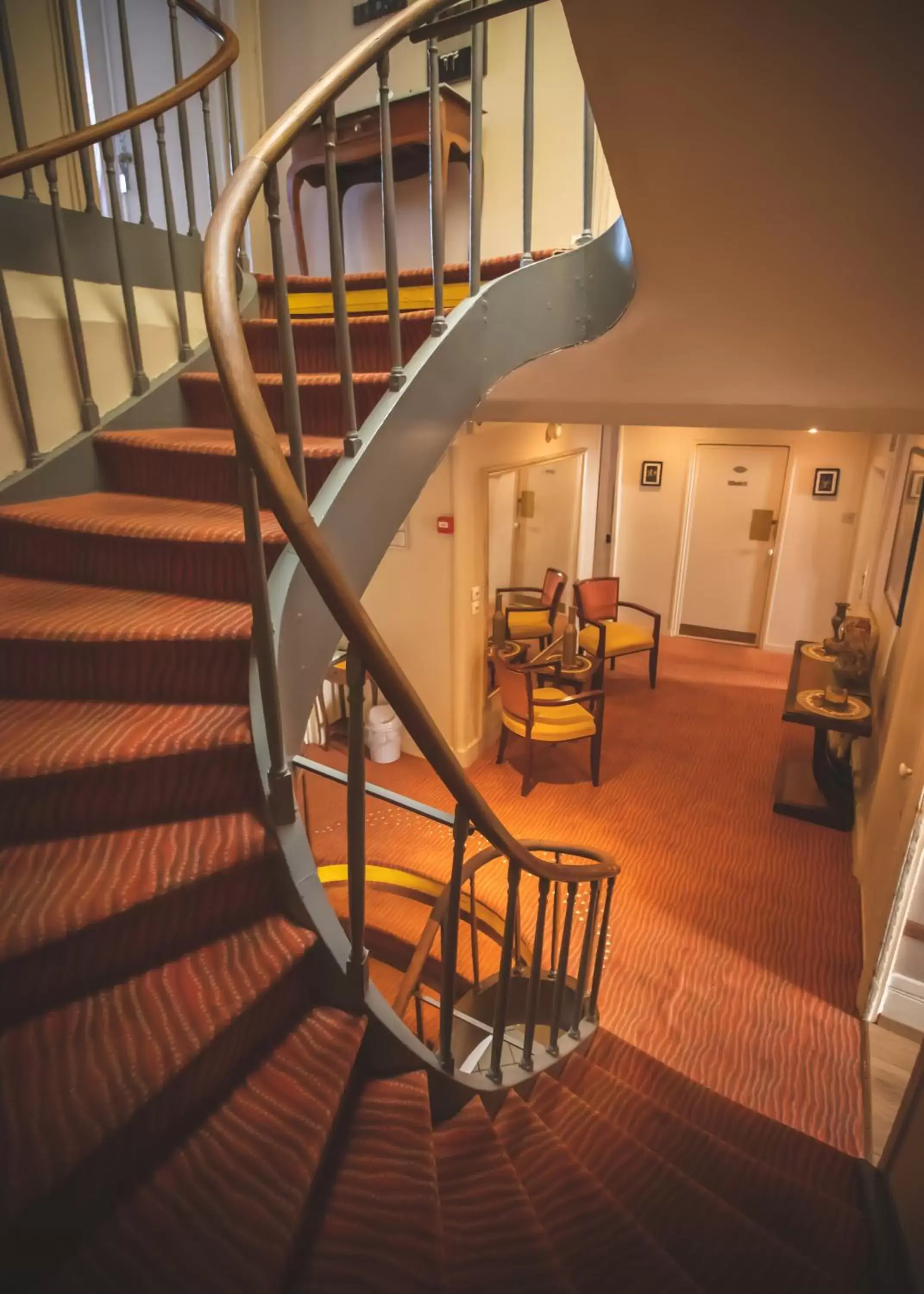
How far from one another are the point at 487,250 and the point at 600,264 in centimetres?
270

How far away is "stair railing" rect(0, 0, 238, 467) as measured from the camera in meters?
1.78

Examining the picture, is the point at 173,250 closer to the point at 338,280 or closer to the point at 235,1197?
the point at 338,280

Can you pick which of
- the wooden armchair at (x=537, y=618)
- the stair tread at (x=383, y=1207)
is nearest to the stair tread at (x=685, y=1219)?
the stair tread at (x=383, y=1207)

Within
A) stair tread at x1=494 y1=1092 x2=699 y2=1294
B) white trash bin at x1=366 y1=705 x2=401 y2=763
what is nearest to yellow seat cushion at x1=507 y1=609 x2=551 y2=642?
white trash bin at x1=366 y1=705 x2=401 y2=763

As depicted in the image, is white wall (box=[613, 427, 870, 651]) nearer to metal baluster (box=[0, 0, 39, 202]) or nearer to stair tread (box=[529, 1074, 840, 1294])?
metal baluster (box=[0, 0, 39, 202])

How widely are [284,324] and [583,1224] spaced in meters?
1.98

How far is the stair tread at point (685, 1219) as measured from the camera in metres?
1.44

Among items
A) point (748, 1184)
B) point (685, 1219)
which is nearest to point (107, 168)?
point (685, 1219)

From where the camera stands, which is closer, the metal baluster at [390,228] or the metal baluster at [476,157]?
the metal baluster at [390,228]

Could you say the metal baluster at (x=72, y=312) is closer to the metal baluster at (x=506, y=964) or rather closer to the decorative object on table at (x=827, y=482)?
the metal baluster at (x=506, y=964)

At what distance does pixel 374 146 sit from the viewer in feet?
11.5

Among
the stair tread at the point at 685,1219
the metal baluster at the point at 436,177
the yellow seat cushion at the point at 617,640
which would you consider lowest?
the stair tread at the point at 685,1219

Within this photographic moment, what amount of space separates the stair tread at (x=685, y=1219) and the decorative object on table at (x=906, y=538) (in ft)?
9.79

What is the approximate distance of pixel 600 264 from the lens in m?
1.97
